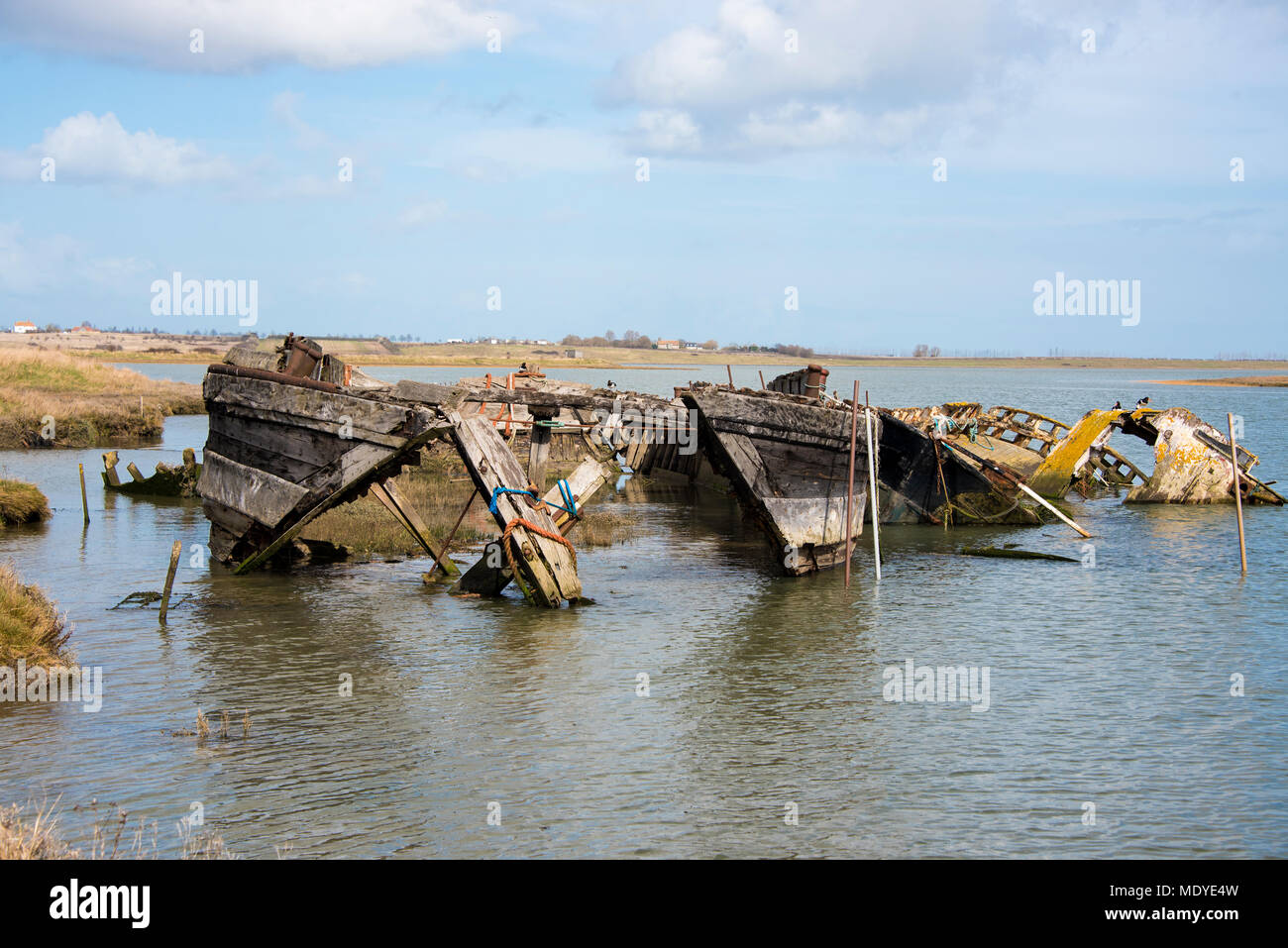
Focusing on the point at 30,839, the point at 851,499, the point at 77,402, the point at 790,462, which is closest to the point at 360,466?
the point at 790,462

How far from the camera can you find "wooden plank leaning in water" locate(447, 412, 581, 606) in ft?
51.0

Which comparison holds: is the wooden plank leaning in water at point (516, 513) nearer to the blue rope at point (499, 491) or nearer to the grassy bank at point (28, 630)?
the blue rope at point (499, 491)

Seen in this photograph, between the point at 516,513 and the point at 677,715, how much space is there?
15.2 ft

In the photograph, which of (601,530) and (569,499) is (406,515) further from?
(601,530)

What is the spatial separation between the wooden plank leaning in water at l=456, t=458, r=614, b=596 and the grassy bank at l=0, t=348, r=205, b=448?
30718 millimetres

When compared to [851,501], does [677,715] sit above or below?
below

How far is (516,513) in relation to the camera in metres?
15.4

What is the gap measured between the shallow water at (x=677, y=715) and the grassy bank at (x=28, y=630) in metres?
0.58

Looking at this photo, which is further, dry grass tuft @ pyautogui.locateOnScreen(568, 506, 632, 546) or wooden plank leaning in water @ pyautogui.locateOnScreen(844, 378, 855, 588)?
dry grass tuft @ pyautogui.locateOnScreen(568, 506, 632, 546)

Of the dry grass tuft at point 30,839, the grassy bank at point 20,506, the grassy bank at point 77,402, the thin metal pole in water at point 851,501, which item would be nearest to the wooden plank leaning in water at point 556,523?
the thin metal pole in water at point 851,501

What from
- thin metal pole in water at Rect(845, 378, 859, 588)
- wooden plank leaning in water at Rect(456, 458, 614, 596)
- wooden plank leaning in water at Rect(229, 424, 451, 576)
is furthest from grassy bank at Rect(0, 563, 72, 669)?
thin metal pole in water at Rect(845, 378, 859, 588)

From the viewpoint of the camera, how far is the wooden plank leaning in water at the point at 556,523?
1665 centimetres

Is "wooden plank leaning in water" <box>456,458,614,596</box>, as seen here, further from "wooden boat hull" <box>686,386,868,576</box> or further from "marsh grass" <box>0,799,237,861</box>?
"marsh grass" <box>0,799,237,861</box>
